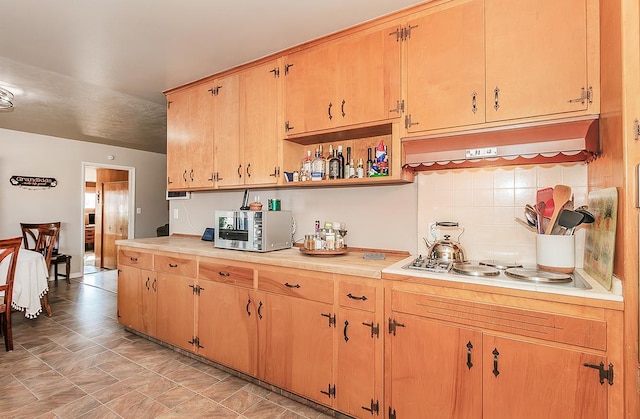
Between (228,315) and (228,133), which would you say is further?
(228,133)

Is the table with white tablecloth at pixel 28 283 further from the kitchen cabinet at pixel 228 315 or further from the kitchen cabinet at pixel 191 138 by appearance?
the kitchen cabinet at pixel 228 315

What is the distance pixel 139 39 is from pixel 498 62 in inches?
92.6

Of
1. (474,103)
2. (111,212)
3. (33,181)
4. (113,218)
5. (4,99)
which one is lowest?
(113,218)

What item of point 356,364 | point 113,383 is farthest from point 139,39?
point 356,364

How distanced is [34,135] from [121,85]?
3.33 m

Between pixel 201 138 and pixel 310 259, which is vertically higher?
pixel 201 138

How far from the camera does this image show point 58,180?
543 cm

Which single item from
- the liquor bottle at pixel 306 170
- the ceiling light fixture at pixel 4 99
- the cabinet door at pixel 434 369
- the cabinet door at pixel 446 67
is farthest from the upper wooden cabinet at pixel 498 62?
the ceiling light fixture at pixel 4 99

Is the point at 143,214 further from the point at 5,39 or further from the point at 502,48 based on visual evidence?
the point at 502,48

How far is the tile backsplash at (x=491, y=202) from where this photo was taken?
1.84 meters

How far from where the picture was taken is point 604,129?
148 cm

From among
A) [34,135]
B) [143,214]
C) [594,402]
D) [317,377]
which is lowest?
[317,377]

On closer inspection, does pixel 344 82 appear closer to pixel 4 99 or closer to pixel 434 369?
pixel 434 369

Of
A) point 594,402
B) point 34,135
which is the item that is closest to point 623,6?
point 594,402
